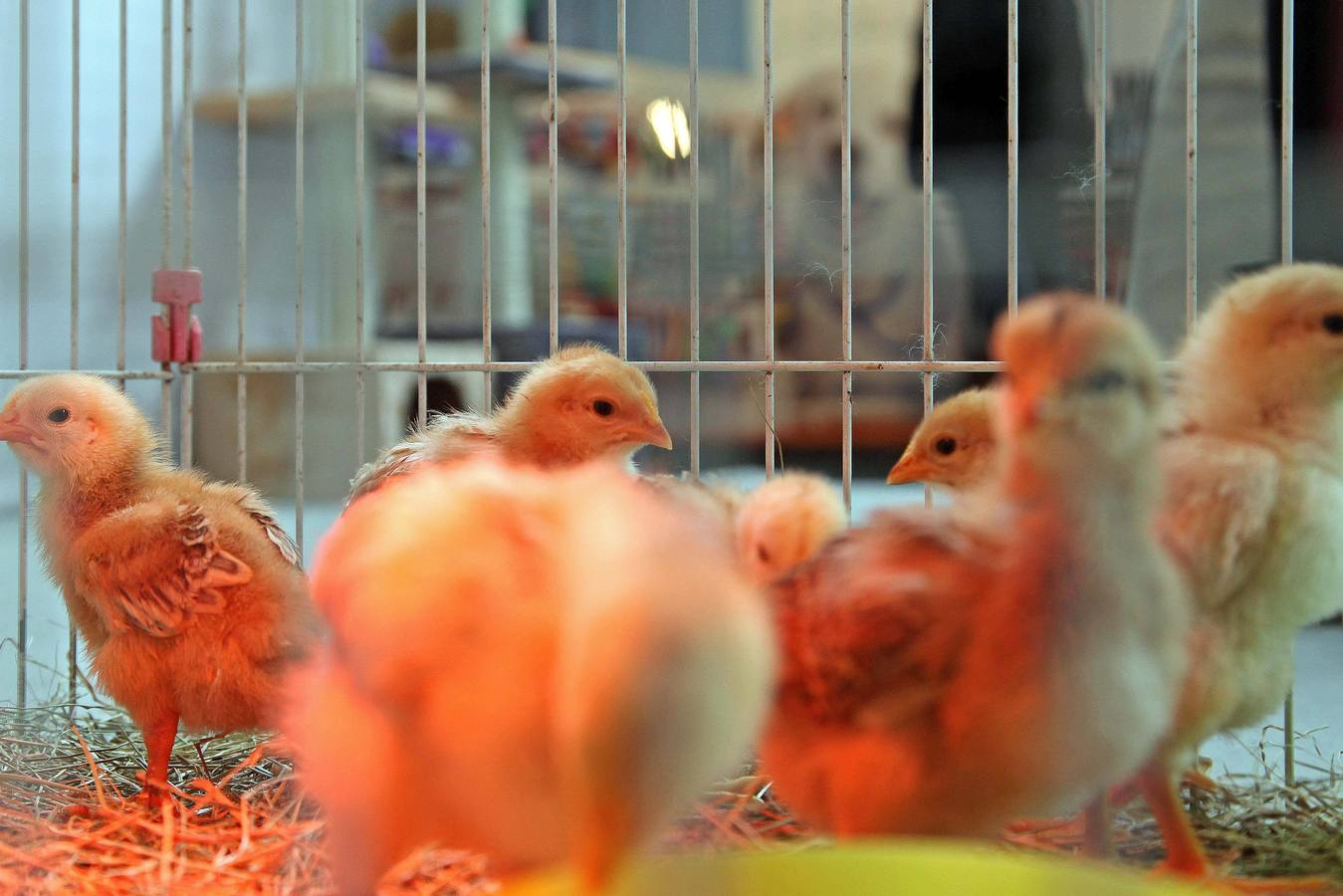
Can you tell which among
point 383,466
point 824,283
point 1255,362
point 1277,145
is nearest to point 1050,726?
point 1255,362

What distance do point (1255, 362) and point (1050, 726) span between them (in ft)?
1.10

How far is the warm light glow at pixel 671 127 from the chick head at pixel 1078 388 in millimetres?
647

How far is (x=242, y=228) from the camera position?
1.48 m

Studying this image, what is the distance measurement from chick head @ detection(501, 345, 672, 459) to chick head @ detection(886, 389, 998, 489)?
0.38 meters

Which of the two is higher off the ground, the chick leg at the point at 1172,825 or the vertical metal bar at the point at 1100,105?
the vertical metal bar at the point at 1100,105

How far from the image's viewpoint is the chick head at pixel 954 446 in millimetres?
670

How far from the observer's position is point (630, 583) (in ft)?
1.44

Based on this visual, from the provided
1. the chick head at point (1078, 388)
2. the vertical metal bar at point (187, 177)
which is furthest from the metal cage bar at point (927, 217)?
the vertical metal bar at point (187, 177)

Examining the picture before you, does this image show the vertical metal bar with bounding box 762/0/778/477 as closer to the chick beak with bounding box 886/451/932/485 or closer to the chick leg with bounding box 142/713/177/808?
the chick beak with bounding box 886/451/932/485

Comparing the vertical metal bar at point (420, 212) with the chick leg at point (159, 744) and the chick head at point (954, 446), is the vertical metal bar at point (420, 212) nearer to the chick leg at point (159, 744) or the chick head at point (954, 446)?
the chick leg at point (159, 744)

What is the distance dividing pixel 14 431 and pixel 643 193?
0.79 m

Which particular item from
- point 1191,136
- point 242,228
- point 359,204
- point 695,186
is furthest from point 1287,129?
point 242,228

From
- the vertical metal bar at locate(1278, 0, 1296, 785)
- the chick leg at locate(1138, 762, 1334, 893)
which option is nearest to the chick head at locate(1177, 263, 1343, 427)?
the vertical metal bar at locate(1278, 0, 1296, 785)

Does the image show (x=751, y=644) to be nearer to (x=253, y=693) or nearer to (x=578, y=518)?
(x=578, y=518)
